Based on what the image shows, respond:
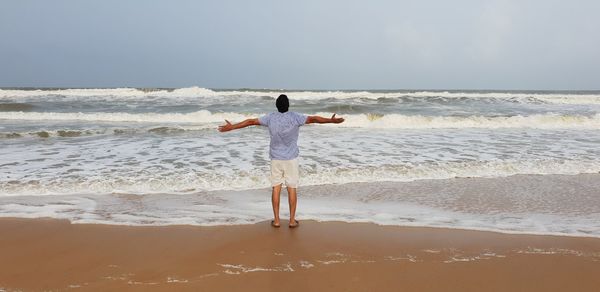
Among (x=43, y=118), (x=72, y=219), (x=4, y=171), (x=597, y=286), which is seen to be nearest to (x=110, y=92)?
(x=43, y=118)

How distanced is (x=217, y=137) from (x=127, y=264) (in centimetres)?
892

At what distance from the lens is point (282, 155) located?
16.4 ft

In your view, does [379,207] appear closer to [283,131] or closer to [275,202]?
[275,202]

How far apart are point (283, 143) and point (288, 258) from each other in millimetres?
1431

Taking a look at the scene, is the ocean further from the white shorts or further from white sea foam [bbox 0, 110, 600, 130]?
white sea foam [bbox 0, 110, 600, 130]

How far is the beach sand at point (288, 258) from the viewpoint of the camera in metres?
3.39

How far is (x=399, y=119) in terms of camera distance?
1792 centimetres

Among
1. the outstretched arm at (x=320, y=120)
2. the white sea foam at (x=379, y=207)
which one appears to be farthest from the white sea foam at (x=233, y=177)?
the outstretched arm at (x=320, y=120)

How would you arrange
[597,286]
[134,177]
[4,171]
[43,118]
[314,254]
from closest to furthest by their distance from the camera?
[597,286] < [314,254] < [134,177] < [4,171] < [43,118]

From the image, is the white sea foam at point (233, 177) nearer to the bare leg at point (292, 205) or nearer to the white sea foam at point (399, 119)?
the bare leg at point (292, 205)

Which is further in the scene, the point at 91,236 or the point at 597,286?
the point at 91,236

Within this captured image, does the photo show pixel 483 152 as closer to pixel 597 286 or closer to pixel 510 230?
pixel 510 230

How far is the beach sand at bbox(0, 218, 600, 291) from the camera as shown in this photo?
3.39 metres

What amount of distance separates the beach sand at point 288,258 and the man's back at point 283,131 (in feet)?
2.52
